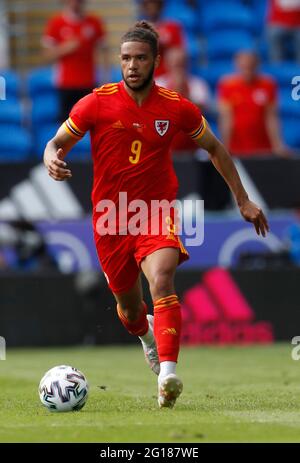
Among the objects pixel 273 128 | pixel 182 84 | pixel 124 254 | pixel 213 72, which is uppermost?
pixel 213 72

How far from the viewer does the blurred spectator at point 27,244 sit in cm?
1576

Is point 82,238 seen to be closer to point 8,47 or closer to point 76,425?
point 8,47

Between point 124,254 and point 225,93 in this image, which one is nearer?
point 124,254

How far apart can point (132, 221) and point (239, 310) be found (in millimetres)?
6805

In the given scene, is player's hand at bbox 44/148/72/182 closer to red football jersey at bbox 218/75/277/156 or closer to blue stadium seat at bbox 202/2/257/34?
red football jersey at bbox 218/75/277/156

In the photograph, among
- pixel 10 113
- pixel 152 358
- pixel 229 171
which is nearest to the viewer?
pixel 229 171

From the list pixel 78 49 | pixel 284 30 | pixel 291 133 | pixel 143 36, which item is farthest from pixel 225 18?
pixel 143 36

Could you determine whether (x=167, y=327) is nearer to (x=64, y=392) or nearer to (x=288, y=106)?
(x=64, y=392)

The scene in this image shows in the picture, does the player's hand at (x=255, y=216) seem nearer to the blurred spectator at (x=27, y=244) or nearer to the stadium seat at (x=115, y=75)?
the blurred spectator at (x=27, y=244)

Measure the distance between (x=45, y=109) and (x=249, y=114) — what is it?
3149 millimetres

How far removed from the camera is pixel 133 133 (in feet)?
28.2

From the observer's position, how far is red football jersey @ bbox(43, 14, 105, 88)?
16.9 m

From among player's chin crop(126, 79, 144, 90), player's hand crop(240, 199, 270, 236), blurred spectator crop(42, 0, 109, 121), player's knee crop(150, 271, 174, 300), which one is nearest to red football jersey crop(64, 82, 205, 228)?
player's chin crop(126, 79, 144, 90)

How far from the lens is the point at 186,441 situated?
6391 mm
